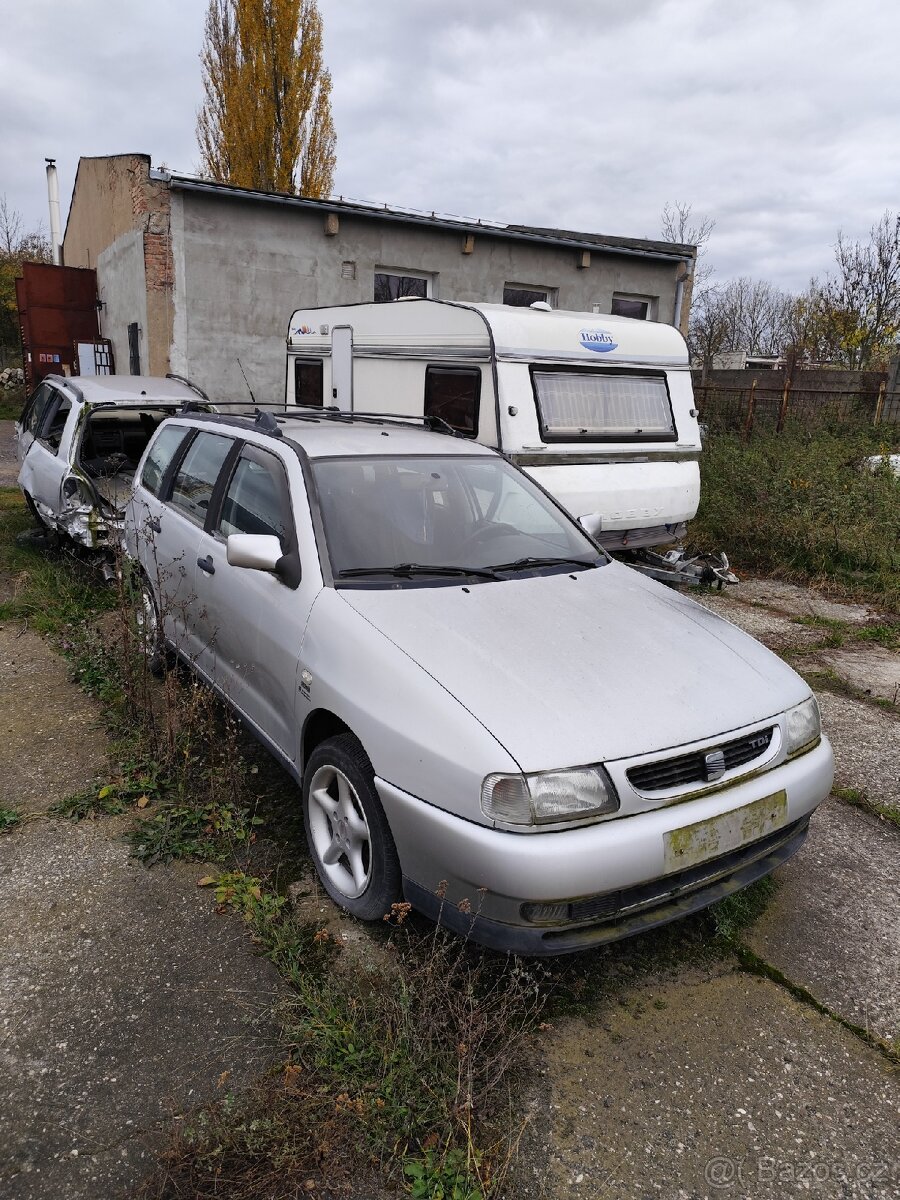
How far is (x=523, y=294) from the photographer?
15016mm

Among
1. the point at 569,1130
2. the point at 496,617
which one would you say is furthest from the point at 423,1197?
the point at 496,617

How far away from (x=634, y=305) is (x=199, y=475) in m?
14.0

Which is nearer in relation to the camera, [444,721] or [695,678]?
[444,721]

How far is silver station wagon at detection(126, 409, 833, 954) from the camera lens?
91.7 inches

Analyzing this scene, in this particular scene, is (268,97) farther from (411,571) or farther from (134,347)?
(411,571)

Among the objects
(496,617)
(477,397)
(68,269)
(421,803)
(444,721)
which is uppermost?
(68,269)

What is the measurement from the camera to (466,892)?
92.7 inches

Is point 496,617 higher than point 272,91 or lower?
lower

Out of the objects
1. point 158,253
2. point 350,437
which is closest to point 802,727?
point 350,437

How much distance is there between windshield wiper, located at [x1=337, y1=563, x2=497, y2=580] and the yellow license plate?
1300 millimetres

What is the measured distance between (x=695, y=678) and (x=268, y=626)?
5.52 ft

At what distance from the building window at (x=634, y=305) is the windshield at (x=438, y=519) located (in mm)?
13367

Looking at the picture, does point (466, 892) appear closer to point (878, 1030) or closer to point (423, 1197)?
point (423, 1197)

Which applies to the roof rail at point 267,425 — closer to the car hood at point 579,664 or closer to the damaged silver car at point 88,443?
the car hood at point 579,664
